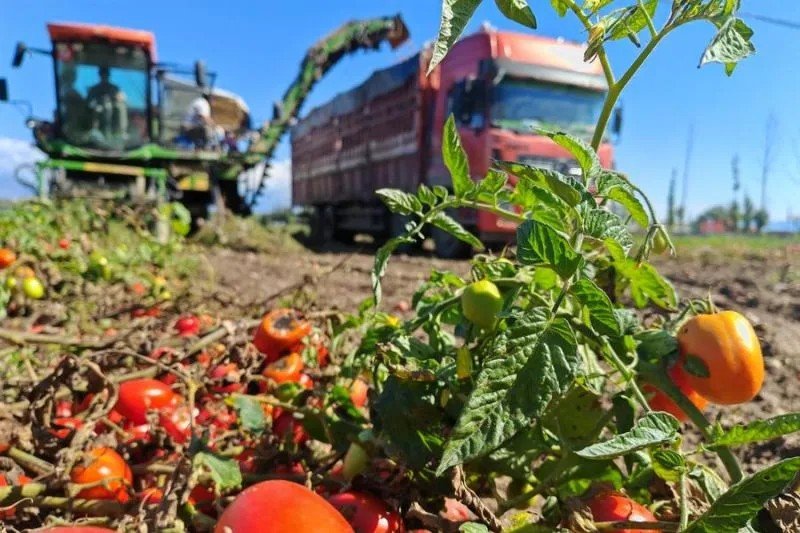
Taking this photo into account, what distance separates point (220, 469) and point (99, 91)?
11082 millimetres

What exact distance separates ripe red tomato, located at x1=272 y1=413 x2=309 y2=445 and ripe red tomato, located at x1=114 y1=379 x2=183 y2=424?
250mm

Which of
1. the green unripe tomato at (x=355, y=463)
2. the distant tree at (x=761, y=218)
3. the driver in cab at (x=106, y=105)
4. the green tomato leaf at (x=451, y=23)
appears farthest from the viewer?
the distant tree at (x=761, y=218)

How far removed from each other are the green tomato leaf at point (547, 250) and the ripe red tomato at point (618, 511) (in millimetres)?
373

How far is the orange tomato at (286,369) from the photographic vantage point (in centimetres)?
158

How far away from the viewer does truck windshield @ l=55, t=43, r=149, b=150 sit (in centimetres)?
1037

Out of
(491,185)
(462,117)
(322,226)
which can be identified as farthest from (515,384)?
(322,226)

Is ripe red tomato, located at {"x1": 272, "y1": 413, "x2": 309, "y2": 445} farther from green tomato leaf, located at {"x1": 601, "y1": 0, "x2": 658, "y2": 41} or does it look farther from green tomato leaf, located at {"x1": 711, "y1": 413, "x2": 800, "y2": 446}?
green tomato leaf, located at {"x1": 601, "y1": 0, "x2": 658, "y2": 41}

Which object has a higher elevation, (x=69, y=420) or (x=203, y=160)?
(x=203, y=160)

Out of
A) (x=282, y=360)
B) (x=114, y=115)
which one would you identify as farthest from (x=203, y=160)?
(x=282, y=360)

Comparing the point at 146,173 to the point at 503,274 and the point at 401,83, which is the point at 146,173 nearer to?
the point at 401,83

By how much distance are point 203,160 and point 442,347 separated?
11825 millimetres

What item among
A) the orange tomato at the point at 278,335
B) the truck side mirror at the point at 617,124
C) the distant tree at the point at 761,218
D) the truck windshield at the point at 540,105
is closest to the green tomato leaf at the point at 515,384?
the orange tomato at the point at 278,335

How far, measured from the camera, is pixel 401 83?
11633mm

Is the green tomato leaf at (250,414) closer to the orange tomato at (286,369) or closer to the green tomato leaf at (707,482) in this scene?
the orange tomato at (286,369)
